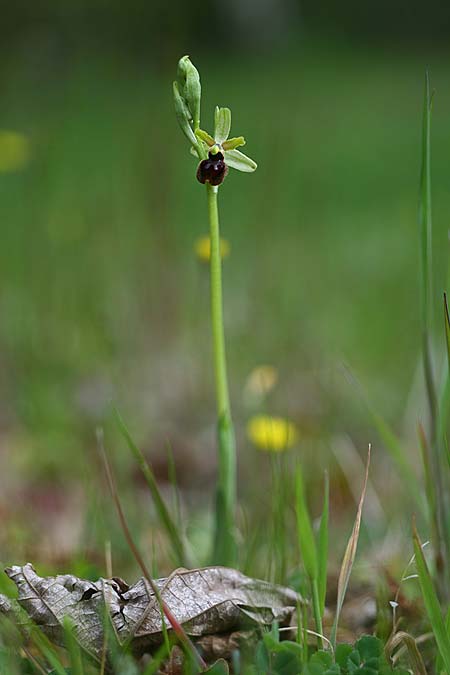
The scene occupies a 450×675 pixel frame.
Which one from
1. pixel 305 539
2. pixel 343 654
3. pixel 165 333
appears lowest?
pixel 343 654

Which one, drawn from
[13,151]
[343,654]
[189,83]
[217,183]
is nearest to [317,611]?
[343,654]

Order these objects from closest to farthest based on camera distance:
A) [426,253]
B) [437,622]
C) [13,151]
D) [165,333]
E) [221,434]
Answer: [437,622] → [426,253] → [221,434] → [165,333] → [13,151]

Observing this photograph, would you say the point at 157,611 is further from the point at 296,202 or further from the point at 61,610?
the point at 296,202

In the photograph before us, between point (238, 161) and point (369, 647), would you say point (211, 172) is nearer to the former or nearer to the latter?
point (238, 161)

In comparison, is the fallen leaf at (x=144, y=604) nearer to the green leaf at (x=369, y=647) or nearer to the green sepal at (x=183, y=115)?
the green leaf at (x=369, y=647)

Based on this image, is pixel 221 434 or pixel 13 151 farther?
pixel 13 151

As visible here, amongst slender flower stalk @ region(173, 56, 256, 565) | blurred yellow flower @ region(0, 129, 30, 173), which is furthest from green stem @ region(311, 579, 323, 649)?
blurred yellow flower @ region(0, 129, 30, 173)

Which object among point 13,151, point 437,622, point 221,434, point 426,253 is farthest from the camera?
point 13,151
